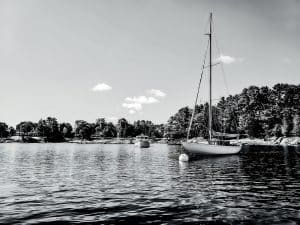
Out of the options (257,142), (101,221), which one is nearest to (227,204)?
(101,221)

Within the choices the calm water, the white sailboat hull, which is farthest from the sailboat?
the calm water

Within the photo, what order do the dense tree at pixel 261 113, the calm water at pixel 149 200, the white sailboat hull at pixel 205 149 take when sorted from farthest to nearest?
1. the dense tree at pixel 261 113
2. the white sailboat hull at pixel 205 149
3. the calm water at pixel 149 200

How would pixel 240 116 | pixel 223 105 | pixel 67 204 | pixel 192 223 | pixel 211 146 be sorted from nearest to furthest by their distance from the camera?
pixel 192 223, pixel 67 204, pixel 211 146, pixel 240 116, pixel 223 105

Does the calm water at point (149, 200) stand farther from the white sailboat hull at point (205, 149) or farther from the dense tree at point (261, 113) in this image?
the dense tree at point (261, 113)

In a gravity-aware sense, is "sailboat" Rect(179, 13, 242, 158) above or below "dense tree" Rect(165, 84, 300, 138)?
below

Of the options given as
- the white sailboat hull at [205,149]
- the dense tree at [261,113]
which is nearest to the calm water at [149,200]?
Answer: the white sailboat hull at [205,149]

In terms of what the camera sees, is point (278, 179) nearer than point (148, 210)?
No

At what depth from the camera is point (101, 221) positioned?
43.9 ft

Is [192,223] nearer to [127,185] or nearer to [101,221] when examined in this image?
[101,221]

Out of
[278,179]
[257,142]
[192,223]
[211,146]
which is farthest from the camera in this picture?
[257,142]

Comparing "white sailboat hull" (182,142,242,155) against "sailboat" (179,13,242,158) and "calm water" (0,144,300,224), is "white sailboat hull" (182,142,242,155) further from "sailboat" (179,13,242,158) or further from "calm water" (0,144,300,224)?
"calm water" (0,144,300,224)

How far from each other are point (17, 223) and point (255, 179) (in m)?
21.1

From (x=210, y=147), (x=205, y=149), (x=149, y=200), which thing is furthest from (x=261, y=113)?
(x=149, y=200)

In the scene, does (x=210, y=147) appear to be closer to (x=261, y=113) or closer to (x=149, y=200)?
(x=149, y=200)
